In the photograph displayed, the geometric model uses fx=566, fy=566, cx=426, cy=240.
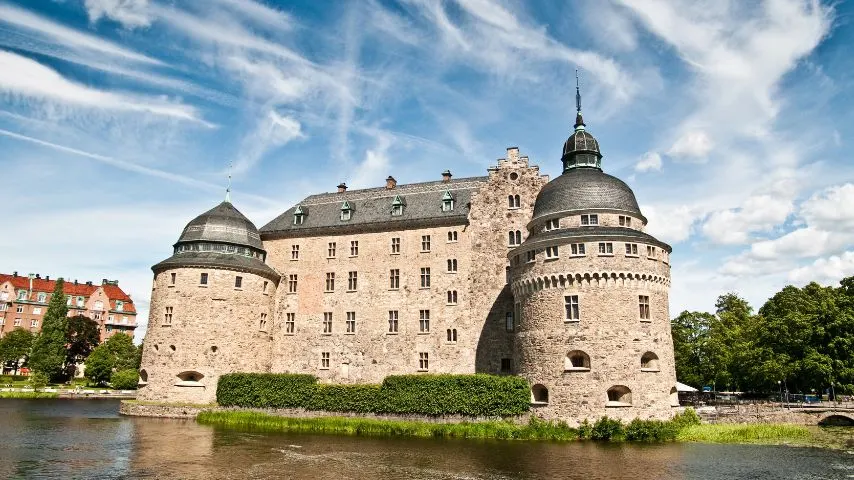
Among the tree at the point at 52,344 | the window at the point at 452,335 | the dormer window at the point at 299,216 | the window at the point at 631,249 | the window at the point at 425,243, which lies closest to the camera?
the window at the point at 631,249

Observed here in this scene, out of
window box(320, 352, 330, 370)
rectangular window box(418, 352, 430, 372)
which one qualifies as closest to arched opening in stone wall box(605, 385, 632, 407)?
rectangular window box(418, 352, 430, 372)

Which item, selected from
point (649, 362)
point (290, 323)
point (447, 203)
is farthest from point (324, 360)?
point (649, 362)

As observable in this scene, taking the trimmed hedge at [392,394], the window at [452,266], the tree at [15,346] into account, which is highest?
the window at [452,266]

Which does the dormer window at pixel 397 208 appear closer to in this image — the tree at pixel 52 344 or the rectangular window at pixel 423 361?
the rectangular window at pixel 423 361

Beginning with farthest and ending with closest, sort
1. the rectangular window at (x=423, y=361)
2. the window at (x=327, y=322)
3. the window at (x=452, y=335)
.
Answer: the window at (x=327, y=322)
the rectangular window at (x=423, y=361)
the window at (x=452, y=335)

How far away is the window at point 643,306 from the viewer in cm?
3288

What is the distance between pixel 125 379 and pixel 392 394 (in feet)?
136

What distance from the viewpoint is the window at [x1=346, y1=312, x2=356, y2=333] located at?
44.2 meters

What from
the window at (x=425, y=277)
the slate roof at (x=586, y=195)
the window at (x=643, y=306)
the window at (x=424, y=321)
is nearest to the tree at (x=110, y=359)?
the window at (x=424, y=321)

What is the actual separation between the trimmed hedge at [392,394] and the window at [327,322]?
5.85m

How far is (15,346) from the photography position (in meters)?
73.1

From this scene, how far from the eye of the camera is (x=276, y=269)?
47500 mm

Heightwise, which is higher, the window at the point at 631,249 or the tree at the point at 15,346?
the window at the point at 631,249

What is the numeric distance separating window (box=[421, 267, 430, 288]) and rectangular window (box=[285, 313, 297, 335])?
36.4ft
